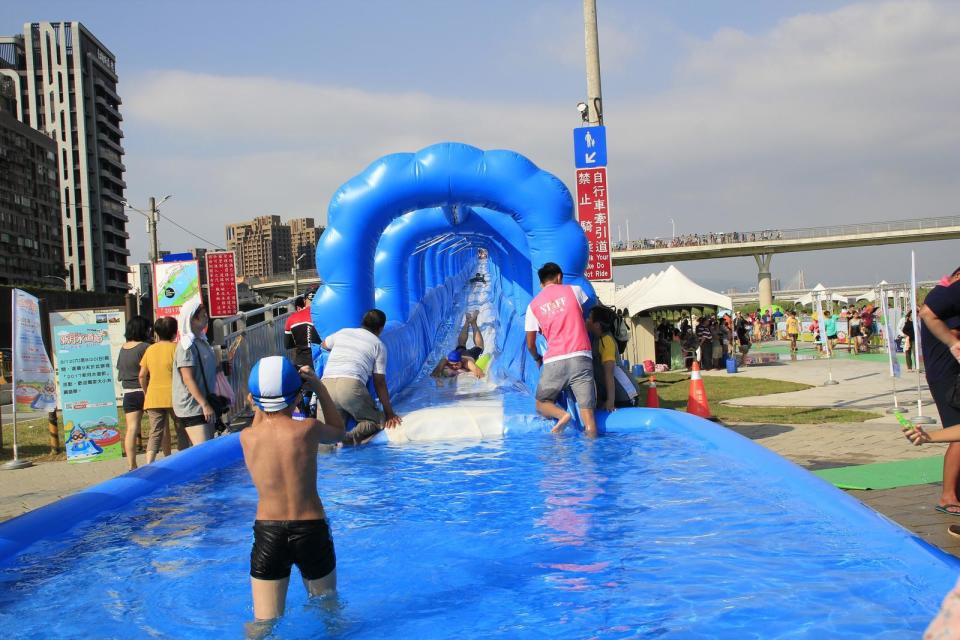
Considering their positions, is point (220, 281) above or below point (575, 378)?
above

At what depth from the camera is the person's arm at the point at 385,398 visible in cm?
666

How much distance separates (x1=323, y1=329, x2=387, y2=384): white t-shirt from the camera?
21.6ft

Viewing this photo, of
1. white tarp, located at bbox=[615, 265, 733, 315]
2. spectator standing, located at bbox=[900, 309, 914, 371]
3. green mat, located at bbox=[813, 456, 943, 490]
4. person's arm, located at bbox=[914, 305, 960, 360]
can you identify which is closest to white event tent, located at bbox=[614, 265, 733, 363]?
white tarp, located at bbox=[615, 265, 733, 315]

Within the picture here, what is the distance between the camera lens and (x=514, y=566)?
3.57m

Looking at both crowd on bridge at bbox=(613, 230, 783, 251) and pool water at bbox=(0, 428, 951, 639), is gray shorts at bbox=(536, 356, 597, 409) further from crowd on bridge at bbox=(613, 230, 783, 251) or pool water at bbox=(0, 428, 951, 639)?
crowd on bridge at bbox=(613, 230, 783, 251)

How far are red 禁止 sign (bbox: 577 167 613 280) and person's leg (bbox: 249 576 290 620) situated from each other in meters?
7.54

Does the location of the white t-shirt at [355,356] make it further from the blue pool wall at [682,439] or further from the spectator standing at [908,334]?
the spectator standing at [908,334]

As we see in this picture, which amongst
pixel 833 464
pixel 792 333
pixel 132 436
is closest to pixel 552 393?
pixel 833 464

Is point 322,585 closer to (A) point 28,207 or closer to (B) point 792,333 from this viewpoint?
(B) point 792,333

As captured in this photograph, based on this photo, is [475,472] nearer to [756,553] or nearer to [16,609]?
[756,553]

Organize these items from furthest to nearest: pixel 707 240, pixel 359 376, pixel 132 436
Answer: pixel 707 240 < pixel 359 376 < pixel 132 436

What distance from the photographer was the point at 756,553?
3.46 meters

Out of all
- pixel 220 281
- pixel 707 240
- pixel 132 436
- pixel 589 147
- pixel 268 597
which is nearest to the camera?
pixel 268 597

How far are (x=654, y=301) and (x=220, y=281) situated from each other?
9.55 meters
